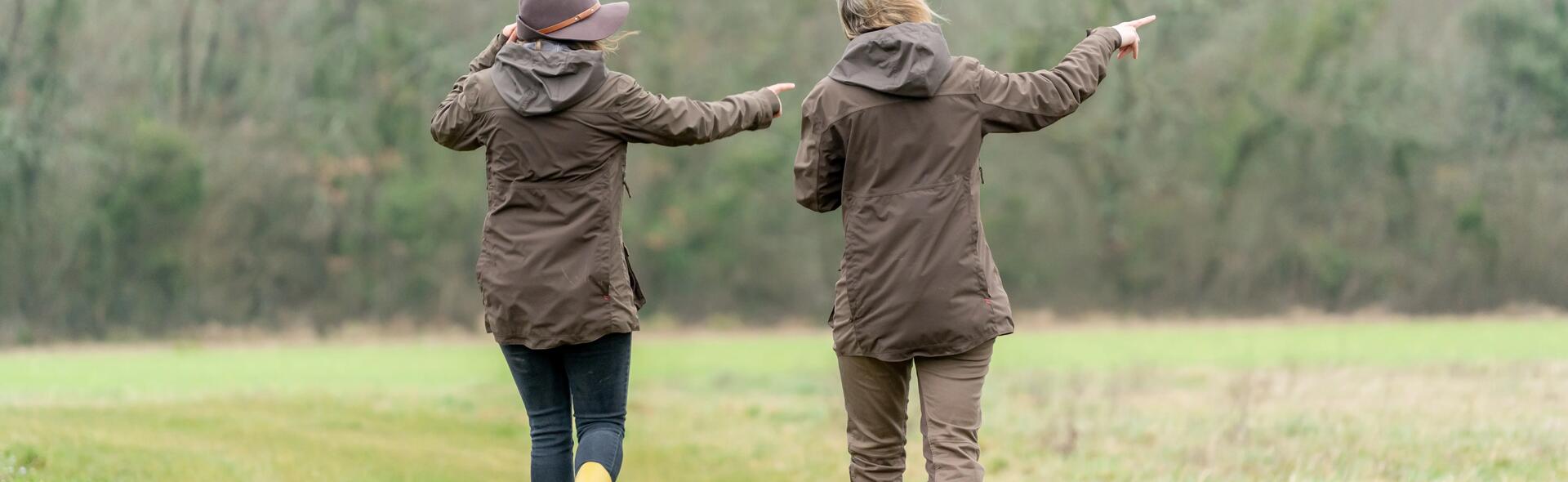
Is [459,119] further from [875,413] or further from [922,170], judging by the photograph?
[875,413]

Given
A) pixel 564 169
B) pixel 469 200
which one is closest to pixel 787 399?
pixel 564 169

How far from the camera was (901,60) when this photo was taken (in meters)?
3.72

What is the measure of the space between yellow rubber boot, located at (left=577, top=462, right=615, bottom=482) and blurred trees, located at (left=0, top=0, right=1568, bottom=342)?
22.5 m

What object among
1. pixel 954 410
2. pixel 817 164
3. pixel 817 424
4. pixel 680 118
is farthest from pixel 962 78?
pixel 817 424

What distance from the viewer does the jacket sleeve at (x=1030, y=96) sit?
377 centimetres

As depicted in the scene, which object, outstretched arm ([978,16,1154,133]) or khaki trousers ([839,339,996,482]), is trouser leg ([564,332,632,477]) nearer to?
khaki trousers ([839,339,996,482])

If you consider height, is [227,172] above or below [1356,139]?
below

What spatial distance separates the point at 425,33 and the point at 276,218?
173 inches

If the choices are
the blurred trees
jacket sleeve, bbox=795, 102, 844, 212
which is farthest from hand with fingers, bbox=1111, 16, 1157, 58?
the blurred trees

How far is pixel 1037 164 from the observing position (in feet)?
99.9

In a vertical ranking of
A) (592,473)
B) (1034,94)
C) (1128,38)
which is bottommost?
(592,473)

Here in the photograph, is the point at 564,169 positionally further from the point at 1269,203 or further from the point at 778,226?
the point at 1269,203

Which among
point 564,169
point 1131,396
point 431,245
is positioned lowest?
point 431,245

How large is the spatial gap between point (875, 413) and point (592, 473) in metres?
0.75
